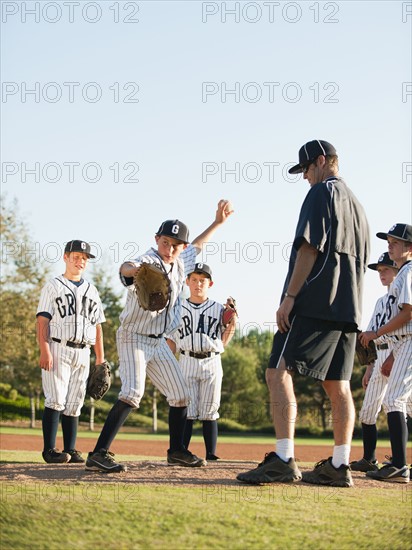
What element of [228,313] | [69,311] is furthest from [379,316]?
[69,311]

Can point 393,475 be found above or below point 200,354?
below

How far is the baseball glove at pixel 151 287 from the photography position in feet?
20.0

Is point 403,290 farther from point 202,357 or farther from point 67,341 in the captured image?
point 67,341

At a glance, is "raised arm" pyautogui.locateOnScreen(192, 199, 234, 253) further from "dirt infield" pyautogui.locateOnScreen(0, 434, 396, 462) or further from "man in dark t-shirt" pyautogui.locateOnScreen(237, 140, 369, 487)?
"dirt infield" pyautogui.locateOnScreen(0, 434, 396, 462)

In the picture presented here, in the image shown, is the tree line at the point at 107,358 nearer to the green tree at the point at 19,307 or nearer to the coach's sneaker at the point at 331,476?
the green tree at the point at 19,307

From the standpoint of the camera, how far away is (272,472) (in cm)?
523

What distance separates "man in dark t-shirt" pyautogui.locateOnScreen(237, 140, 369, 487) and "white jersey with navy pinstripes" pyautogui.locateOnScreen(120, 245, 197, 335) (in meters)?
1.38

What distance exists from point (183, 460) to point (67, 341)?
2008 mm

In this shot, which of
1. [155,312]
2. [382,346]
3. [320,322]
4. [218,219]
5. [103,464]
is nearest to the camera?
[320,322]

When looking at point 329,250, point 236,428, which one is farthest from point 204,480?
point 236,428

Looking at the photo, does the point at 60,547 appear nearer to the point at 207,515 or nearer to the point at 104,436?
the point at 207,515

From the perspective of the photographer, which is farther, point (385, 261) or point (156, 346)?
point (385, 261)

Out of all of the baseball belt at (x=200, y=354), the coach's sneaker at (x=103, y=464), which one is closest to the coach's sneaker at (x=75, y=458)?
the baseball belt at (x=200, y=354)

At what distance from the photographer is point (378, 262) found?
8.26m
